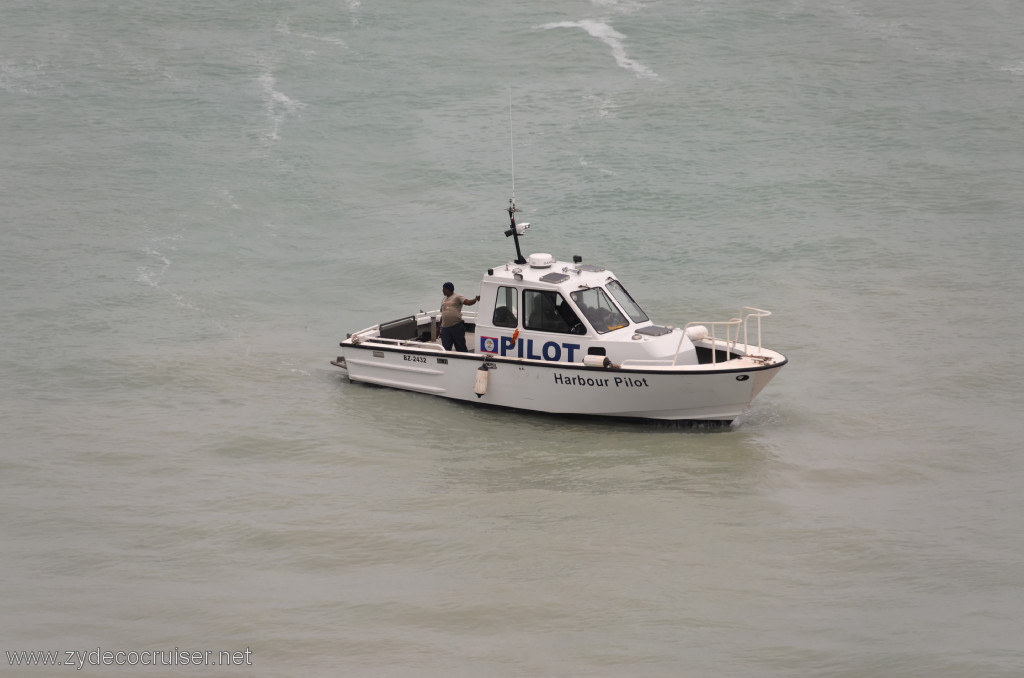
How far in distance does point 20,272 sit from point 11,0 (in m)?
16.9

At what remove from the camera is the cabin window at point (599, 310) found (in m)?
16.1

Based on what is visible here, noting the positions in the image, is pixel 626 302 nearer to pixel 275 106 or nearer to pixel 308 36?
pixel 275 106

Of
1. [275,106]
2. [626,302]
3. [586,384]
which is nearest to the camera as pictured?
[586,384]

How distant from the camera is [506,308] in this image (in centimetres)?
1652

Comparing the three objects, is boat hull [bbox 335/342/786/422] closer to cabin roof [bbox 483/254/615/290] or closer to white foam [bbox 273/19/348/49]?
cabin roof [bbox 483/254/615/290]

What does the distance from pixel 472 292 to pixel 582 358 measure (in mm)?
5533

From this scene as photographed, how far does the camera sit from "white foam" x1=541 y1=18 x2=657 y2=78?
105ft

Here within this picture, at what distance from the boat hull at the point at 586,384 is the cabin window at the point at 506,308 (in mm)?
516

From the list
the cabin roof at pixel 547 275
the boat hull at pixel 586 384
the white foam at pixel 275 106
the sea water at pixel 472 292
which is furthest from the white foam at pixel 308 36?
the cabin roof at pixel 547 275

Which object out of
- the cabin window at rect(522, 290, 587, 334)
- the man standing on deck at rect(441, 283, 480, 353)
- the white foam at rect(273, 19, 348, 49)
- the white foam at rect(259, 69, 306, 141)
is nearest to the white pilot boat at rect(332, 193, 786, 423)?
the cabin window at rect(522, 290, 587, 334)

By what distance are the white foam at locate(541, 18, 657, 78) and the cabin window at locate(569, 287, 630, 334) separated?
16747 millimetres

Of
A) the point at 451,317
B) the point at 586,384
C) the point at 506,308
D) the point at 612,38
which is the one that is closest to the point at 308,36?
the point at 612,38

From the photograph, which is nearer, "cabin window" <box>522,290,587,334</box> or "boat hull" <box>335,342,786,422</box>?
"boat hull" <box>335,342,786,422</box>

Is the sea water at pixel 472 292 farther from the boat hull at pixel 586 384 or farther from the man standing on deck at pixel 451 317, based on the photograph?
the man standing on deck at pixel 451 317
